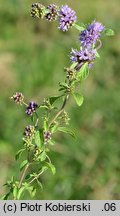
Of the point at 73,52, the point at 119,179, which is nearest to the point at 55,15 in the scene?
the point at 73,52

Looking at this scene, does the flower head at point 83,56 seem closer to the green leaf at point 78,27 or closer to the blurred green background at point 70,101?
the green leaf at point 78,27

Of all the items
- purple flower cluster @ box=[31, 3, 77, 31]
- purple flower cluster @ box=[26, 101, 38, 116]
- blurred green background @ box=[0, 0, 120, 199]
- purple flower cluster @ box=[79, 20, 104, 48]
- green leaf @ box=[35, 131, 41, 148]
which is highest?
blurred green background @ box=[0, 0, 120, 199]

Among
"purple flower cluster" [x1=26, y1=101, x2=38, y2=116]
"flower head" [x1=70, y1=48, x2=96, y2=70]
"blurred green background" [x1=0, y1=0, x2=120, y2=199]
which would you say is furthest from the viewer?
"blurred green background" [x1=0, y1=0, x2=120, y2=199]

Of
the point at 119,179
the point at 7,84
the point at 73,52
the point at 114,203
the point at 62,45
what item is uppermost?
the point at 62,45

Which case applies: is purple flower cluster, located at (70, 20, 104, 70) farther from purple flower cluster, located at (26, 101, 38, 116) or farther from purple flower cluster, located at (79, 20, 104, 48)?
purple flower cluster, located at (26, 101, 38, 116)

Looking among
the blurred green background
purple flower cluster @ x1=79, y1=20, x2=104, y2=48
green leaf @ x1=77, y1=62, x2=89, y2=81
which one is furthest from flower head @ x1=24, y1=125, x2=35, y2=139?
the blurred green background

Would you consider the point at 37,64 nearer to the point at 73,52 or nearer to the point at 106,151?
the point at 106,151

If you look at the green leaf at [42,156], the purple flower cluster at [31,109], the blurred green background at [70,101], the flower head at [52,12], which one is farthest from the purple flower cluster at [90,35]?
the blurred green background at [70,101]
